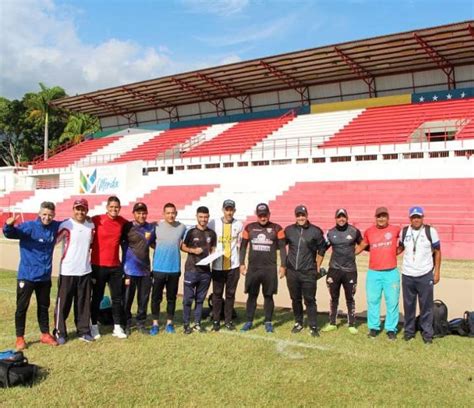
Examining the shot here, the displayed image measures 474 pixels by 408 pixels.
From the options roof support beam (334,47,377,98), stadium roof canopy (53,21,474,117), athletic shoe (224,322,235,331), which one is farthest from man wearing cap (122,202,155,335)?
roof support beam (334,47,377,98)

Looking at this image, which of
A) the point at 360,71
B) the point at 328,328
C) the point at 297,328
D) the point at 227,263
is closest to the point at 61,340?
the point at 227,263

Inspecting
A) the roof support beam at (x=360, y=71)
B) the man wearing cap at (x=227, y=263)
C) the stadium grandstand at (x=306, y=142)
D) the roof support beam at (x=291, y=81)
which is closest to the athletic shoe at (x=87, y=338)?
the man wearing cap at (x=227, y=263)

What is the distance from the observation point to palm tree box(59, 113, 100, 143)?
49562 millimetres

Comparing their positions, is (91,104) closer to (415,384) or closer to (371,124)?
(371,124)

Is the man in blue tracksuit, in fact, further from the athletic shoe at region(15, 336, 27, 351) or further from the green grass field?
the green grass field

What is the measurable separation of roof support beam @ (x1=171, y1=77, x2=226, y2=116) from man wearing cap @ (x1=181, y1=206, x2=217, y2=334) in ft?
96.8

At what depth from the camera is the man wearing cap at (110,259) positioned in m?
6.32

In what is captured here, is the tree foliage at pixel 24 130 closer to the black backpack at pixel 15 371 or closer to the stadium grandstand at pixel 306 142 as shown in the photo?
the stadium grandstand at pixel 306 142

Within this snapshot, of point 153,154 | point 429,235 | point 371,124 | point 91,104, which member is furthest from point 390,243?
point 91,104

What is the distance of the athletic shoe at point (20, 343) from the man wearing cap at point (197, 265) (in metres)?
2.00

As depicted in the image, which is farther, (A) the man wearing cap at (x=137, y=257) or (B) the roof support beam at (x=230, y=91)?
(B) the roof support beam at (x=230, y=91)

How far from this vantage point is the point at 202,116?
3903 cm

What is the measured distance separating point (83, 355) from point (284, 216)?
Answer: 569 inches

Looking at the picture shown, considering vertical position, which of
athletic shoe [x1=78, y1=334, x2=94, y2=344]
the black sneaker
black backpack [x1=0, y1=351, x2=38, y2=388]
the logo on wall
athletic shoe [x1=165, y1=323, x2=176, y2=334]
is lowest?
the black sneaker
